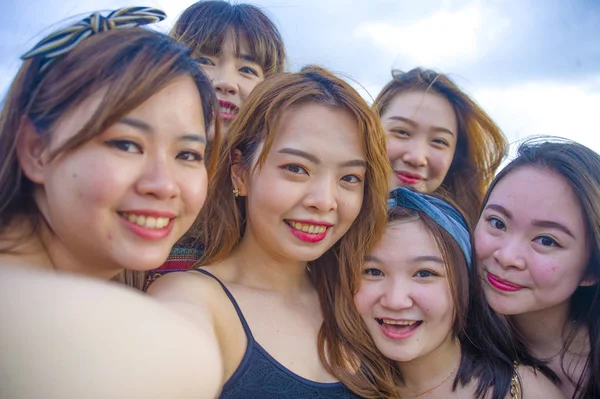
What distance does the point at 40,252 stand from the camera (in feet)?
4.67

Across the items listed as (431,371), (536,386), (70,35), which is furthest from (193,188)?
(536,386)

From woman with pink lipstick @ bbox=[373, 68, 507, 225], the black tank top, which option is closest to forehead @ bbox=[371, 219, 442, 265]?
the black tank top

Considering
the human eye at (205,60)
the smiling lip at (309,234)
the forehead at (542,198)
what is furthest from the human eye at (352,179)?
the human eye at (205,60)

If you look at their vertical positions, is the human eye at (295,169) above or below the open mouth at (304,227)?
above

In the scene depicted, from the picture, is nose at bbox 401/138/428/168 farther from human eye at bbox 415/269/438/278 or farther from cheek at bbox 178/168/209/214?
cheek at bbox 178/168/209/214

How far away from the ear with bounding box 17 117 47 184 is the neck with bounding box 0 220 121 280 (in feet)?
0.48

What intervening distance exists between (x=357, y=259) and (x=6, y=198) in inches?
59.1

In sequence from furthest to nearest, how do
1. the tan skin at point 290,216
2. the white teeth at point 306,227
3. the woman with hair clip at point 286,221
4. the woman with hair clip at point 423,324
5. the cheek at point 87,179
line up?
the woman with hair clip at point 423,324
the white teeth at point 306,227
the tan skin at point 290,216
the woman with hair clip at point 286,221
the cheek at point 87,179

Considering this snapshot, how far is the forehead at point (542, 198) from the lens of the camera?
92.4 inches

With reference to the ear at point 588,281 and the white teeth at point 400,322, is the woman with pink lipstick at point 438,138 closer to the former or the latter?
the ear at point 588,281

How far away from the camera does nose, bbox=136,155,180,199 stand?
1382mm

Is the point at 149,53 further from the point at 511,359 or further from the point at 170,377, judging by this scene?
the point at 511,359

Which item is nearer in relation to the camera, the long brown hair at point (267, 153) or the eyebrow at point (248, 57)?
the long brown hair at point (267, 153)

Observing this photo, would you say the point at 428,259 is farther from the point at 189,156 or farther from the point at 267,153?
the point at 189,156
